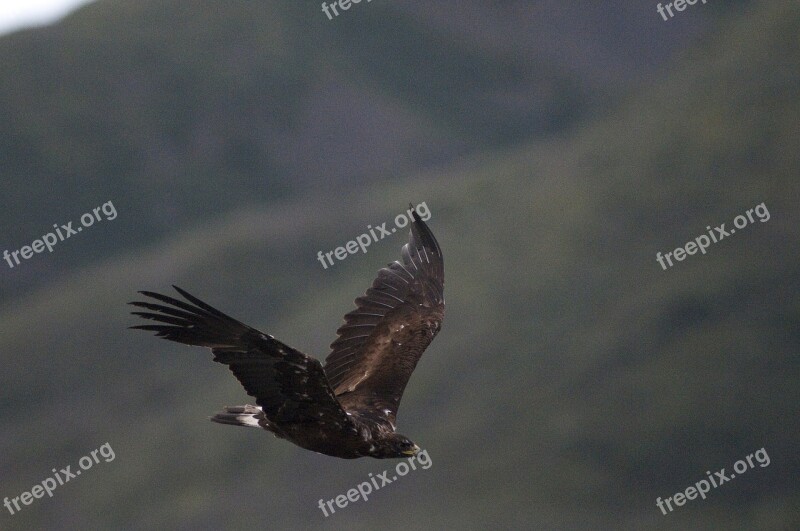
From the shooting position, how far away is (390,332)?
18.1m

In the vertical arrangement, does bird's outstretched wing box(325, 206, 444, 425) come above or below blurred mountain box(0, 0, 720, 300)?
below

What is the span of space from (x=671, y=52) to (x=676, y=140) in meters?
20.6

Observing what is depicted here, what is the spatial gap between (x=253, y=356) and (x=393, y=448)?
2410 mm

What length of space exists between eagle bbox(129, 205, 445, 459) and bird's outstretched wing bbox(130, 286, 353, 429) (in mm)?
10

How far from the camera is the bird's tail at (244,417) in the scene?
15.7m

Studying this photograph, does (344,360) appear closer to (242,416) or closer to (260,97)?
(242,416)

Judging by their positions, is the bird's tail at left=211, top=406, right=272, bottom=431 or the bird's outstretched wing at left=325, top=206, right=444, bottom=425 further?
the bird's outstretched wing at left=325, top=206, right=444, bottom=425

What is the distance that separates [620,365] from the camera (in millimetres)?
69188

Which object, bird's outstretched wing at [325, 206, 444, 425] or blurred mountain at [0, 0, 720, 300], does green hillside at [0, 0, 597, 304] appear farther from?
bird's outstretched wing at [325, 206, 444, 425]

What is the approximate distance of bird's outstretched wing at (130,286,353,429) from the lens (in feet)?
45.1

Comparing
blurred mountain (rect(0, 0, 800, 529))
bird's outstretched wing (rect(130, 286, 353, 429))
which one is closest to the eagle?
bird's outstretched wing (rect(130, 286, 353, 429))

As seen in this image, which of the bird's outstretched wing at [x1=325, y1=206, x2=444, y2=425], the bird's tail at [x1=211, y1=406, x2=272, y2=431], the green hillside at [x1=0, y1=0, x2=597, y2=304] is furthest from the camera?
the green hillside at [x1=0, y1=0, x2=597, y2=304]

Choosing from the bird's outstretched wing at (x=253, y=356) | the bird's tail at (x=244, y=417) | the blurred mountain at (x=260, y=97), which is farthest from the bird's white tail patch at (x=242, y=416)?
the blurred mountain at (x=260, y=97)

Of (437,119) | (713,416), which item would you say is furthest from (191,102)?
(713,416)
